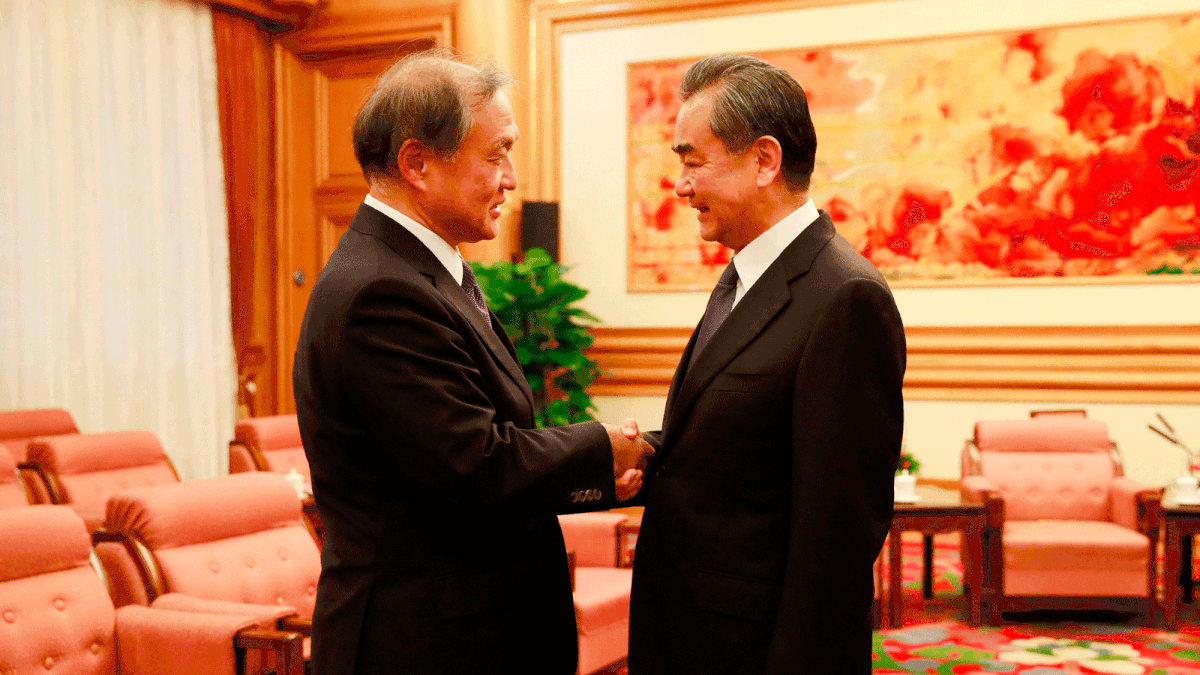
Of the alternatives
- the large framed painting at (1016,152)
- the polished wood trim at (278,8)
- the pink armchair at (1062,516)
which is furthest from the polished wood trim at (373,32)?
the pink armchair at (1062,516)

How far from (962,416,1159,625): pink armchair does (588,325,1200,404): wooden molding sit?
848 millimetres

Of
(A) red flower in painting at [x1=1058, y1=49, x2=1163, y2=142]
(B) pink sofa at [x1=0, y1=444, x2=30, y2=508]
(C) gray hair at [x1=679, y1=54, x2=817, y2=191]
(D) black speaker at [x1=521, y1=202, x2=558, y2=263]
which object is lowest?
(B) pink sofa at [x1=0, y1=444, x2=30, y2=508]

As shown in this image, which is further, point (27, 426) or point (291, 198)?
point (291, 198)

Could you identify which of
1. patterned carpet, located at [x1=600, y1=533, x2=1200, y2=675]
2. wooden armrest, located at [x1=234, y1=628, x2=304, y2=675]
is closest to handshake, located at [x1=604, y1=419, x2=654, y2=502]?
wooden armrest, located at [x1=234, y1=628, x2=304, y2=675]

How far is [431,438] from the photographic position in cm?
154

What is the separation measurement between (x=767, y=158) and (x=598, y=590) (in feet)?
8.60

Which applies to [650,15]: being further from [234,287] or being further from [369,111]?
[369,111]

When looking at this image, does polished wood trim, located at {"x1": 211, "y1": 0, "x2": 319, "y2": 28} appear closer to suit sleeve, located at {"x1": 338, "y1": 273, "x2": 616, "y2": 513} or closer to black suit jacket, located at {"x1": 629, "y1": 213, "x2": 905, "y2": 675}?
suit sleeve, located at {"x1": 338, "y1": 273, "x2": 616, "y2": 513}

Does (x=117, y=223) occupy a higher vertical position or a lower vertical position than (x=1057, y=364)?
higher

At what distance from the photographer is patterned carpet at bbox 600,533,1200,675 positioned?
4.23m

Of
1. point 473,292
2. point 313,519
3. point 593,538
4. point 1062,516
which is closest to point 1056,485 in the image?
point 1062,516

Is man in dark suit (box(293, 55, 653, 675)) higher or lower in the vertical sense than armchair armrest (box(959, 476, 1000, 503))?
higher

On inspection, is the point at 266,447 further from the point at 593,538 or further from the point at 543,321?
the point at 593,538

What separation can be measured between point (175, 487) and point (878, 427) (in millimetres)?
2794
